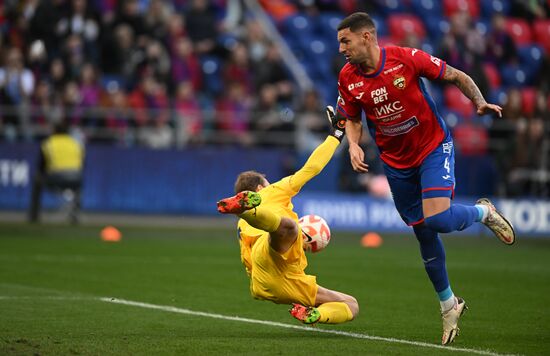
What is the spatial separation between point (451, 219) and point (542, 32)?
858 inches

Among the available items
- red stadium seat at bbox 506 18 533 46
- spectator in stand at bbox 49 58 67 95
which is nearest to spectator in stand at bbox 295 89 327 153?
spectator in stand at bbox 49 58 67 95

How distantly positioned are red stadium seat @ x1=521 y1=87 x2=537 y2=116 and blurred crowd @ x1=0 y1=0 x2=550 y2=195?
0.07m

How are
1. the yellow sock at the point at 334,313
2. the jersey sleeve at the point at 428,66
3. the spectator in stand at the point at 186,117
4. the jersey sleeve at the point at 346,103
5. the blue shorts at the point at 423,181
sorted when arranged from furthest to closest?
1. the spectator in stand at the point at 186,117
2. the jersey sleeve at the point at 346,103
3. the jersey sleeve at the point at 428,66
4. the blue shorts at the point at 423,181
5. the yellow sock at the point at 334,313

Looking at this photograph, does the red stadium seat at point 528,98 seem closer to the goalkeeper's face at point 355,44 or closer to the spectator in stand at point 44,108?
the spectator in stand at point 44,108

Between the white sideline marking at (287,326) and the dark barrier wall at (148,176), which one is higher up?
the dark barrier wall at (148,176)

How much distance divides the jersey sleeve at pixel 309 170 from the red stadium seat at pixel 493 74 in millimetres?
18267

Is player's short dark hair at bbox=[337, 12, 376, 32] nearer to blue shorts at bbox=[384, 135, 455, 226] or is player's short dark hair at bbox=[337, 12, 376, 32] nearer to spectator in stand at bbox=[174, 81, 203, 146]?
blue shorts at bbox=[384, 135, 455, 226]

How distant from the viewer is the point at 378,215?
22.5m

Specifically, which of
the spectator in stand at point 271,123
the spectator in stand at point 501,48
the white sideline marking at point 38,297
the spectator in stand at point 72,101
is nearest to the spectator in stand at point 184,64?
the spectator in stand at point 271,123

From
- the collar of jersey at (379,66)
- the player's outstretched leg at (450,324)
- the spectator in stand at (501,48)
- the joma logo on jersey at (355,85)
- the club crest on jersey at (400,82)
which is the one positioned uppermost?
the spectator in stand at (501,48)

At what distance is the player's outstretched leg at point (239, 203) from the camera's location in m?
8.13

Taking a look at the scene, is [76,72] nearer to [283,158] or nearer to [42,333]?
[283,158]

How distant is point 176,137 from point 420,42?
22.7 ft

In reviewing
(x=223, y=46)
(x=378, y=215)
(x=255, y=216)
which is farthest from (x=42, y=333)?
(x=223, y=46)
